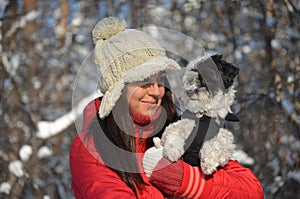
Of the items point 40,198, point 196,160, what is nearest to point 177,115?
point 196,160

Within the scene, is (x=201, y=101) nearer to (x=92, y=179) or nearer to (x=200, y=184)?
(x=200, y=184)

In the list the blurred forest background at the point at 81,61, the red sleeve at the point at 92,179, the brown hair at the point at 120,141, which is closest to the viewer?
the red sleeve at the point at 92,179

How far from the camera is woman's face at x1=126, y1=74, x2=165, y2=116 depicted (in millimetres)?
1666

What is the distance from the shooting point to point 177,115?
1.79 metres

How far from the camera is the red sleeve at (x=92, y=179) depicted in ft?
4.77

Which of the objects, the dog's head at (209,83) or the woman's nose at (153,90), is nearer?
the dog's head at (209,83)

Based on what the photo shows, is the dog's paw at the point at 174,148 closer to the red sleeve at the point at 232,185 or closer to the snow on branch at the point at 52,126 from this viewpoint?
the red sleeve at the point at 232,185

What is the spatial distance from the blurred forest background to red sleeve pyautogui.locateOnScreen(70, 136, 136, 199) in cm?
320

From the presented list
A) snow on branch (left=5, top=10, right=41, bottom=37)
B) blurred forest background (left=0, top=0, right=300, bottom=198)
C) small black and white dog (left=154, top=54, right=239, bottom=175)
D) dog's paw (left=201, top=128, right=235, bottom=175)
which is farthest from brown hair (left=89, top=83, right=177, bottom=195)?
snow on branch (left=5, top=10, right=41, bottom=37)

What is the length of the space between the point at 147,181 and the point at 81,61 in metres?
3.30

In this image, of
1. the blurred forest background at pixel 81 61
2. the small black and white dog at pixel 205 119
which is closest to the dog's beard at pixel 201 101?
the small black and white dog at pixel 205 119

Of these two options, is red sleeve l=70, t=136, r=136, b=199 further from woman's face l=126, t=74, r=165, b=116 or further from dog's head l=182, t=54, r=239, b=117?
dog's head l=182, t=54, r=239, b=117

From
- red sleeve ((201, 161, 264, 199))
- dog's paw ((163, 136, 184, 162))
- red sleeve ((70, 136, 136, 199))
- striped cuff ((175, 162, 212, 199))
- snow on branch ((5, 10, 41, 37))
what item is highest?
dog's paw ((163, 136, 184, 162))

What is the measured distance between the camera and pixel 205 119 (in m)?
1.57
